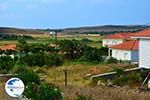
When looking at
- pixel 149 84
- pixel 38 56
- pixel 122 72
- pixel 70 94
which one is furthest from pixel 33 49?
pixel 70 94

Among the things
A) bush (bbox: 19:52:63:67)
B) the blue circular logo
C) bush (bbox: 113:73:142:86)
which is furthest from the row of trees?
the blue circular logo

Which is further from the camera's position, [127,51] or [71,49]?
[127,51]

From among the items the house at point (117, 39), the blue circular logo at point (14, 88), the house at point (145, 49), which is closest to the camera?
the blue circular logo at point (14, 88)

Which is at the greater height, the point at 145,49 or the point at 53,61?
the point at 145,49

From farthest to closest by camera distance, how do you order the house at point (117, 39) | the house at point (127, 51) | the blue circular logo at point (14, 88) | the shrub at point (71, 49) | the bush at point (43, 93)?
the house at point (117, 39), the house at point (127, 51), the shrub at point (71, 49), the bush at point (43, 93), the blue circular logo at point (14, 88)

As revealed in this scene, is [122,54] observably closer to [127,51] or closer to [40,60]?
[127,51]

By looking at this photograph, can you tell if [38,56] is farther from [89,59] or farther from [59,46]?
[59,46]

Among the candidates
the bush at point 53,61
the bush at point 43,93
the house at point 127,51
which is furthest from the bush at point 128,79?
the house at point 127,51

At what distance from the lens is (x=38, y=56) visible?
4294cm

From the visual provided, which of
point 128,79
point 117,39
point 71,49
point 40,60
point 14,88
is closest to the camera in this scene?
point 14,88

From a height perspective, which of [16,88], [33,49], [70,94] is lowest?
[33,49]

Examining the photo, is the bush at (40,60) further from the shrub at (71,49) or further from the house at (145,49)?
the house at (145,49)

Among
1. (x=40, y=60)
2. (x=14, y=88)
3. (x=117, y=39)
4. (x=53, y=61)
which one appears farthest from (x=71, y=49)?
(x=14, y=88)

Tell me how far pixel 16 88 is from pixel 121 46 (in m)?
50.3
